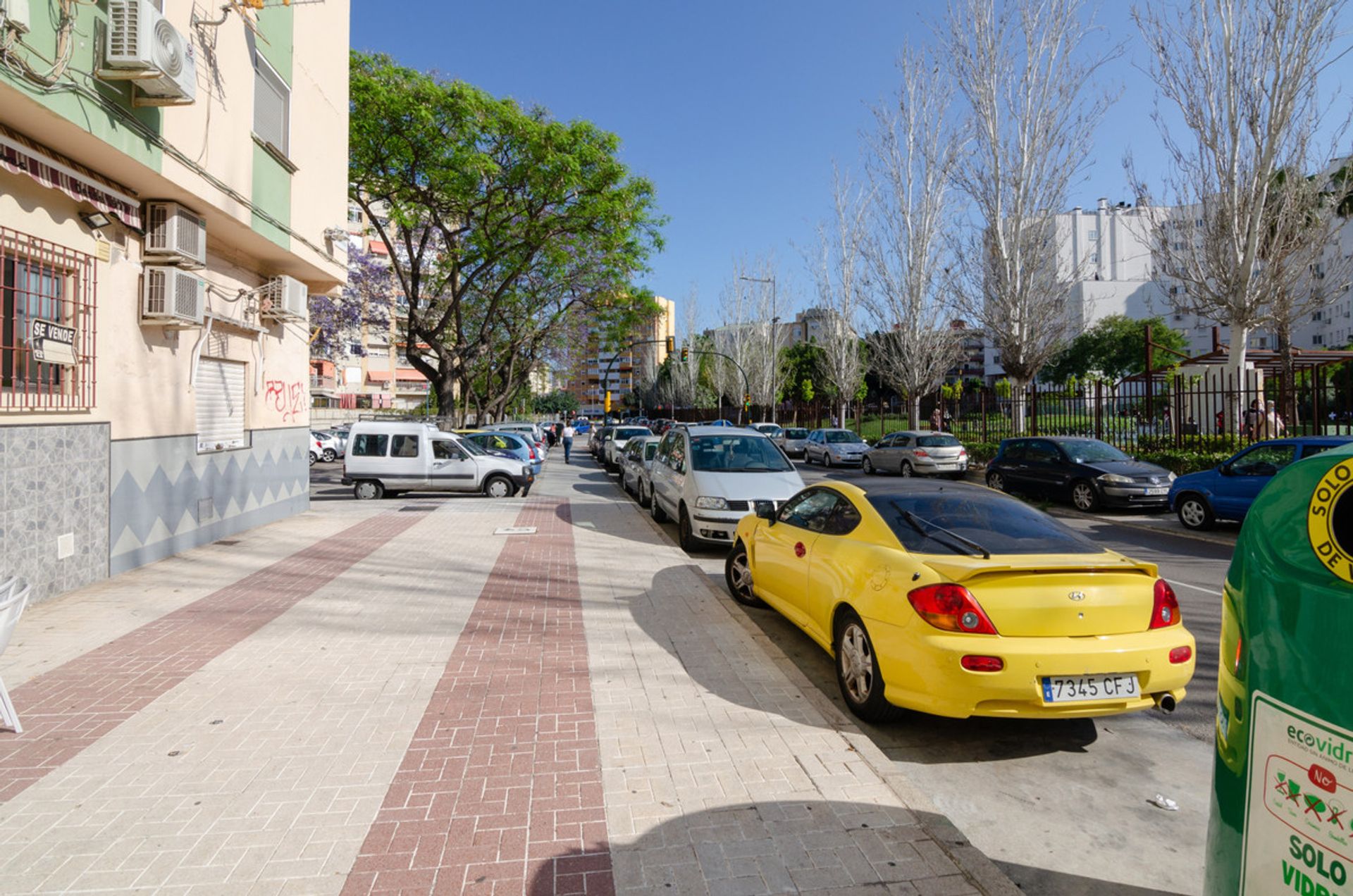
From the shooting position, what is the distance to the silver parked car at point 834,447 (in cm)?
2770

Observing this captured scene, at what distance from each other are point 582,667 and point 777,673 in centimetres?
136

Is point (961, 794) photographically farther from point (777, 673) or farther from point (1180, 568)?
point (1180, 568)

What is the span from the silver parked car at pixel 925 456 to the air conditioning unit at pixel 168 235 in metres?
18.6

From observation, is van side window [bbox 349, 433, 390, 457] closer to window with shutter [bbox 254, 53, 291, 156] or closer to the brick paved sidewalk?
window with shutter [bbox 254, 53, 291, 156]

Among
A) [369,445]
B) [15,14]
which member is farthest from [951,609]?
[369,445]

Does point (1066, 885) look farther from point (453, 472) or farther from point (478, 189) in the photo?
point (478, 189)

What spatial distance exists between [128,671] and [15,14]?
4825mm

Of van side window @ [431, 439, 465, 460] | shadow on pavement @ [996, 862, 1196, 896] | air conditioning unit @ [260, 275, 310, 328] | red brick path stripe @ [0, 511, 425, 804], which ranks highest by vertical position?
air conditioning unit @ [260, 275, 310, 328]

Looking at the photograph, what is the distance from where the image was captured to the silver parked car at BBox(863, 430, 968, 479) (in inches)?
858

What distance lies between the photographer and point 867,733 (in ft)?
14.2

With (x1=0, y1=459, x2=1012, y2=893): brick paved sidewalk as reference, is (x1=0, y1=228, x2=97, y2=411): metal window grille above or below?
above

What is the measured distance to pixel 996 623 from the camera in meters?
3.86

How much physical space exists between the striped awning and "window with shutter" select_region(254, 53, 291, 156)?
105 inches

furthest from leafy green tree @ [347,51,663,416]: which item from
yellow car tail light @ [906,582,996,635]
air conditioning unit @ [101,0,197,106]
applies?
yellow car tail light @ [906,582,996,635]
